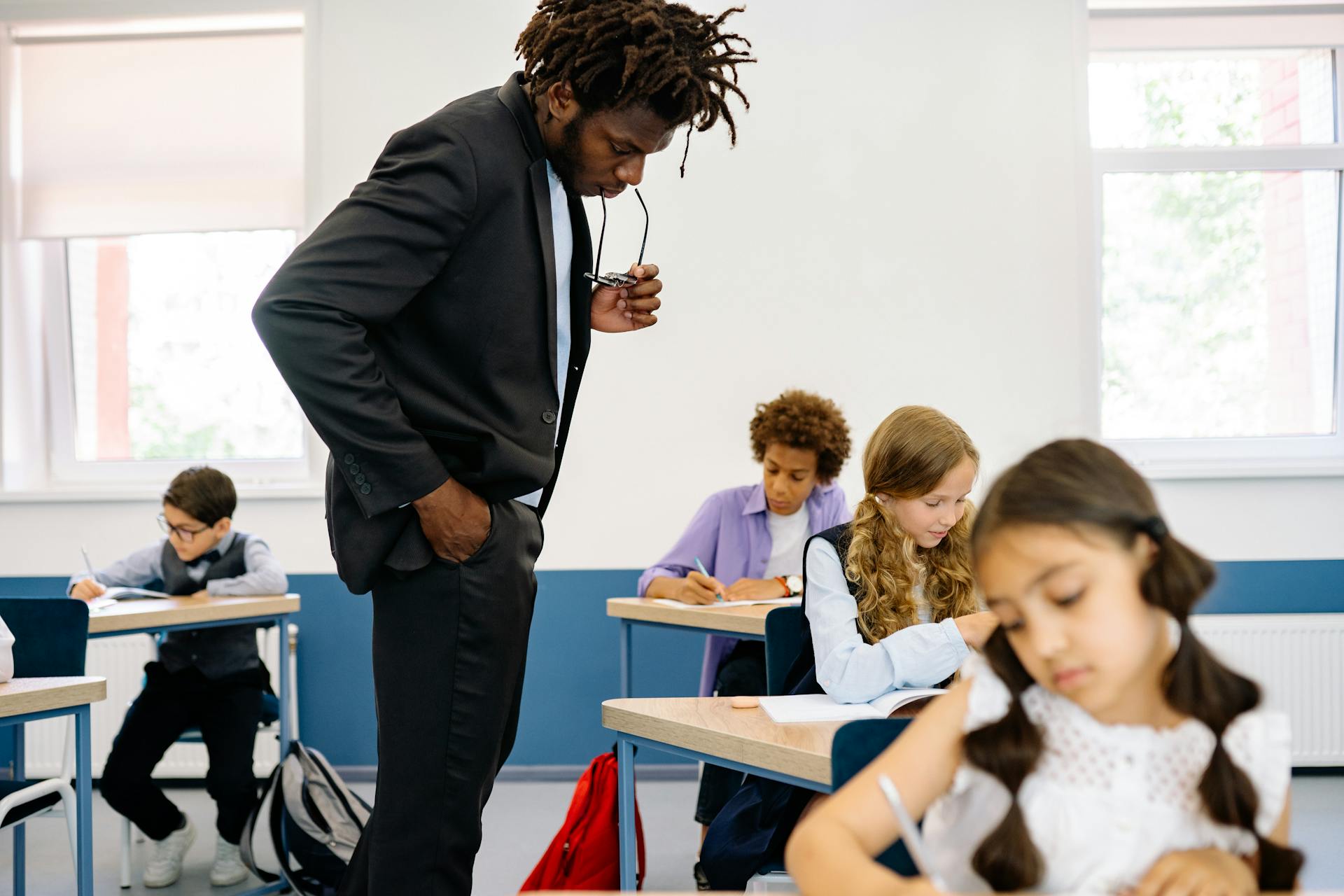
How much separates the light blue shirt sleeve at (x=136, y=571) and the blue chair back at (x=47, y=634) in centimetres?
118

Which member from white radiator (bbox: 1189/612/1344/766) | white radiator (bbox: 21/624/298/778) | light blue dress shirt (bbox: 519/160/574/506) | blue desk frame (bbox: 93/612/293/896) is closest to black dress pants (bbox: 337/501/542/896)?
light blue dress shirt (bbox: 519/160/574/506)

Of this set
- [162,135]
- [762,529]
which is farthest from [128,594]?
[162,135]

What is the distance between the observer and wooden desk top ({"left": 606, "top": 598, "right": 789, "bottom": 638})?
258 centimetres

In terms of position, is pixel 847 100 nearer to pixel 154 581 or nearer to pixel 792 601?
pixel 792 601

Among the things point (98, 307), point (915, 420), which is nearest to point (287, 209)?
point (98, 307)

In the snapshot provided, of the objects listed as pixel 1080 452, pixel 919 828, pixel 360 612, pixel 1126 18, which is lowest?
pixel 360 612

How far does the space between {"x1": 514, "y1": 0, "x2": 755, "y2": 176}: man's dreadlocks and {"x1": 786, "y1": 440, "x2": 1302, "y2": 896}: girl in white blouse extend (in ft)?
2.32

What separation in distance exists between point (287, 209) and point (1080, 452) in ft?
12.8

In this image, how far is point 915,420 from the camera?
6.17 feet

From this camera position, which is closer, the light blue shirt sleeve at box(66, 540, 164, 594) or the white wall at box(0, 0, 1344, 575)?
the light blue shirt sleeve at box(66, 540, 164, 594)

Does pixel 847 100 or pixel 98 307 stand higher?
pixel 847 100

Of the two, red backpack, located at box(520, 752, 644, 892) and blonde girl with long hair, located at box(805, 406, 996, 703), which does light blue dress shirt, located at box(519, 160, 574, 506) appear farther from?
red backpack, located at box(520, 752, 644, 892)

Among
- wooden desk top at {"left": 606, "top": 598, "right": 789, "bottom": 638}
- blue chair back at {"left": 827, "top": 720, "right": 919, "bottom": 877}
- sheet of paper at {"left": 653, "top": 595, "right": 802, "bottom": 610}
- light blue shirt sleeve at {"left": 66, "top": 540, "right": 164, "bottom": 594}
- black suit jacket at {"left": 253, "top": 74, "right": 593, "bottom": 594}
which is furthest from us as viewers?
A: light blue shirt sleeve at {"left": 66, "top": 540, "right": 164, "bottom": 594}

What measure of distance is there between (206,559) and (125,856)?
0.85 m
